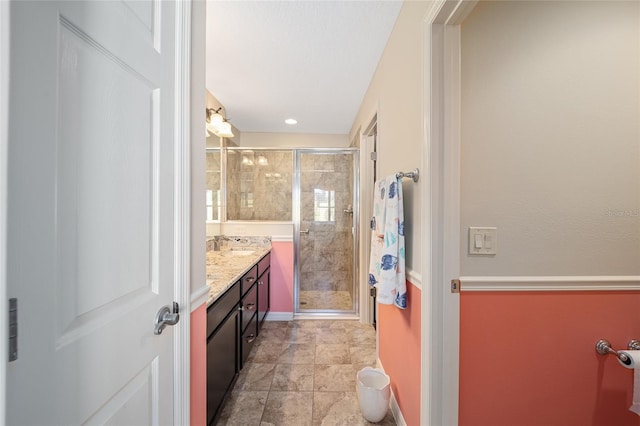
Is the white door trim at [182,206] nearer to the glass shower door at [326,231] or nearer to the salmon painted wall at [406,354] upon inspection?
the salmon painted wall at [406,354]

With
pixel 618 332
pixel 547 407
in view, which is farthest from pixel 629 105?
pixel 547 407

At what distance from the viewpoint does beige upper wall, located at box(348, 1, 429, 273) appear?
4.02 feet

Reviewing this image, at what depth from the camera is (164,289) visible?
0.80 meters

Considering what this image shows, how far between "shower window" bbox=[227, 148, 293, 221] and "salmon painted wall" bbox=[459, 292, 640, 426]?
2.79 meters

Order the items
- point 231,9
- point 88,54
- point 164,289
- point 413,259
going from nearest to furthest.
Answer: point 88,54, point 164,289, point 413,259, point 231,9

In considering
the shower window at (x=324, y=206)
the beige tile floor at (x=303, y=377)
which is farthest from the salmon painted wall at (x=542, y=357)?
the shower window at (x=324, y=206)

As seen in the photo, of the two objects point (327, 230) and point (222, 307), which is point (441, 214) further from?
point (327, 230)

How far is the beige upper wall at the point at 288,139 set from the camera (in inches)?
148

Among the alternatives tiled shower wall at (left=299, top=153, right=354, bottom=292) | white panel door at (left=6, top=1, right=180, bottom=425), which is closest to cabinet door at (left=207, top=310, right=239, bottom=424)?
white panel door at (left=6, top=1, right=180, bottom=425)

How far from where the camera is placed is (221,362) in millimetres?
1517

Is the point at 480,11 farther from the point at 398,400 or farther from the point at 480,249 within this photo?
the point at 398,400

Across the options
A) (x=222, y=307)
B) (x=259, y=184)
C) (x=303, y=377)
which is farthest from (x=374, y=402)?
(x=259, y=184)

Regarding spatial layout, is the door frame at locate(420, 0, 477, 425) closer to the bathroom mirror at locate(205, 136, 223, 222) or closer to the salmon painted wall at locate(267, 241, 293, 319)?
the salmon painted wall at locate(267, 241, 293, 319)

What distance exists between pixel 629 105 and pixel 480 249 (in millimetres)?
956
